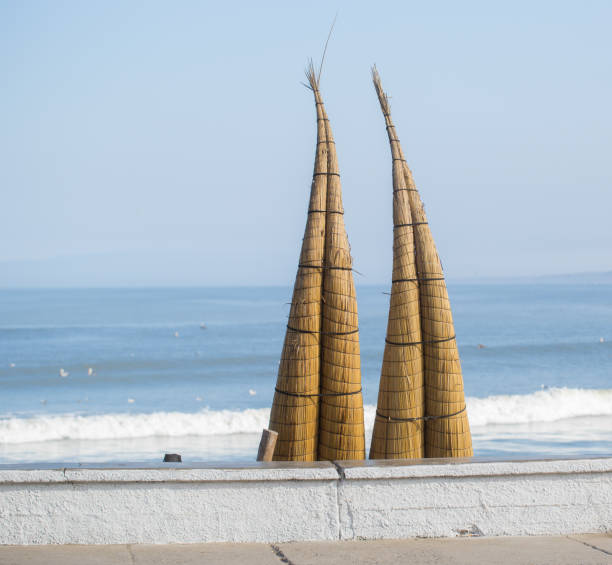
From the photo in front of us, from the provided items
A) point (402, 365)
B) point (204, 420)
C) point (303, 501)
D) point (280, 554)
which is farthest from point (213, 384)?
point (280, 554)

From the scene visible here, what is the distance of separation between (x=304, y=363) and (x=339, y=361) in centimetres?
20

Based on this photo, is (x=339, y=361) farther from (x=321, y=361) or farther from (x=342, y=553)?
(x=342, y=553)

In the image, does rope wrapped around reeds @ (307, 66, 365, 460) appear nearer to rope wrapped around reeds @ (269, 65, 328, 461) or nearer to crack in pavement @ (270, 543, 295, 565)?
rope wrapped around reeds @ (269, 65, 328, 461)

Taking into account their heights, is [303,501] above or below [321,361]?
below

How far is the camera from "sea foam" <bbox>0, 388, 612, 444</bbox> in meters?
13.8

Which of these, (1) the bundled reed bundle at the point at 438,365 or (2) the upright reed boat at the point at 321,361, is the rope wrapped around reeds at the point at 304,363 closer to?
(2) the upright reed boat at the point at 321,361

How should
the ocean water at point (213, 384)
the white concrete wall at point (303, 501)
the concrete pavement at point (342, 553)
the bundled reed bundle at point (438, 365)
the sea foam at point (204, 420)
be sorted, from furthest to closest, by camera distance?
the sea foam at point (204, 420) < the ocean water at point (213, 384) < the bundled reed bundle at point (438, 365) < the white concrete wall at point (303, 501) < the concrete pavement at point (342, 553)

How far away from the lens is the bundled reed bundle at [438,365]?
4500 mm

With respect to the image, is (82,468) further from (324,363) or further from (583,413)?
(583,413)

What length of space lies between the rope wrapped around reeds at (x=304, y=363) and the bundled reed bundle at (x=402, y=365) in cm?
42

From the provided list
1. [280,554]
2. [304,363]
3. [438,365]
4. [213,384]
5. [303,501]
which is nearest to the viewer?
Result: [280,554]

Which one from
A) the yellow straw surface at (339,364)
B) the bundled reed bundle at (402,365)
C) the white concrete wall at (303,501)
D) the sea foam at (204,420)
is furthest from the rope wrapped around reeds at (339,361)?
the sea foam at (204,420)

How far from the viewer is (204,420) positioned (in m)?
14.7

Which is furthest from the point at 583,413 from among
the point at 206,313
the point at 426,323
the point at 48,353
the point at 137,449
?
the point at 206,313
